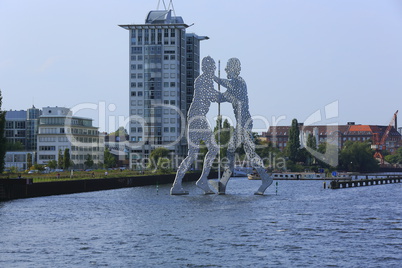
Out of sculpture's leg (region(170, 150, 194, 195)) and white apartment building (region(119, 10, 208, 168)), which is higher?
white apartment building (region(119, 10, 208, 168))

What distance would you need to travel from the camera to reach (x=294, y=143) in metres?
196

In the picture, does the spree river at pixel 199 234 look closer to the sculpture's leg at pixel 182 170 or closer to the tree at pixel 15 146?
the sculpture's leg at pixel 182 170

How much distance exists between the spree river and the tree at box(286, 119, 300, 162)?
11539 cm

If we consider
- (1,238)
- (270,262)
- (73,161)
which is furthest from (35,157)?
(270,262)

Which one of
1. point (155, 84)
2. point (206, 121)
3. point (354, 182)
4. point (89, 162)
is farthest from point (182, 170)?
point (155, 84)

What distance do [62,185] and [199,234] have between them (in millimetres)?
47111

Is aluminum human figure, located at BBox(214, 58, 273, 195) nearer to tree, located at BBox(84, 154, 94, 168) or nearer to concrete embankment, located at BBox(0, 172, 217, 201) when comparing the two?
concrete embankment, located at BBox(0, 172, 217, 201)

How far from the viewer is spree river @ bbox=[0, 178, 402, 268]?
42.4 meters

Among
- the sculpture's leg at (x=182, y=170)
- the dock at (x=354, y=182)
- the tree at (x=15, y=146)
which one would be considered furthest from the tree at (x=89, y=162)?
the sculpture's leg at (x=182, y=170)

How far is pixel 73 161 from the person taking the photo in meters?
162

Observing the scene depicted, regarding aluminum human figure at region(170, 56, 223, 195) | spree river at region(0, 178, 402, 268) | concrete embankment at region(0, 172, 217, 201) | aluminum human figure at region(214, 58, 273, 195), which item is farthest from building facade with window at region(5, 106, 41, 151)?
aluminum human figure at region(170, 56, 223, 195)

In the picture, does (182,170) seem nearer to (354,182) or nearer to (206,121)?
(206,121)

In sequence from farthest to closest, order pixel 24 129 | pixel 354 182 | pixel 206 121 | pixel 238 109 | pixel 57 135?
pixel 24 129, pixel 57 135, pixel 354 182, pixel 238 109, pixel 206 121

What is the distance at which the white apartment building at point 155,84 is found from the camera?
162250 mm
